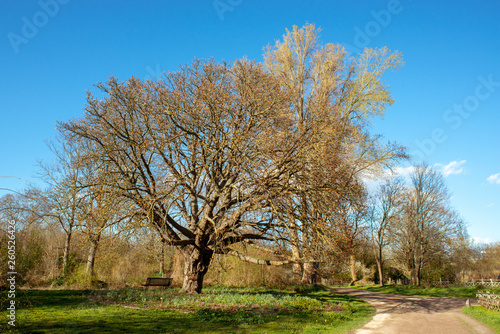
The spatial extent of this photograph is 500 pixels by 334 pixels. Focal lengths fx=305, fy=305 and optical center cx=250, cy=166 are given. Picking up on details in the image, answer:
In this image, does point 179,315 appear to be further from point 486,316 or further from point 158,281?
point 486,316

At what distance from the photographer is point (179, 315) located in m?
9.17

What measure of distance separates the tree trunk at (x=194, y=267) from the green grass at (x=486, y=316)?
10656mm

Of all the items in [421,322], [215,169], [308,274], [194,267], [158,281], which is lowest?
[421,322]

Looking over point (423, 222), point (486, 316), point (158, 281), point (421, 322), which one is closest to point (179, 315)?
point (421, 322)

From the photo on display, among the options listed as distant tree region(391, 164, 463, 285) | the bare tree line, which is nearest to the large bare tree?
the bare tree line

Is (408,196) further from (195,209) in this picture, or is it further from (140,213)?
(140,213)

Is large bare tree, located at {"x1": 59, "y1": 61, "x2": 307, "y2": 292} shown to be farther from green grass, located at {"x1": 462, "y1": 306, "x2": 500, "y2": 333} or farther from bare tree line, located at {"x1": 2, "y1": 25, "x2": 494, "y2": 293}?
green grass, located at {"x1": 462, "y1": 306, "x2": 500, "y2": 333}

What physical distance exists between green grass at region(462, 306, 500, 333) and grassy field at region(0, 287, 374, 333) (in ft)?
12.5

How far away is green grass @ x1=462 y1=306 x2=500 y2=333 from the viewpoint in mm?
10170

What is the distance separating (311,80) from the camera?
21641 millimetres

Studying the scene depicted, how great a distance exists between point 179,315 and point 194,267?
195 inches

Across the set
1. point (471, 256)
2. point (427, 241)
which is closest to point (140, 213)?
point (427, 241)

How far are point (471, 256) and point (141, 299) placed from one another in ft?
134

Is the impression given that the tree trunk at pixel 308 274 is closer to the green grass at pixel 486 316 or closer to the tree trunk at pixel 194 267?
the tree trunk at pixel 194 267
